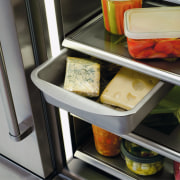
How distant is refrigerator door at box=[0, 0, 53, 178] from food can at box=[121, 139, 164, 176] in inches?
10.9

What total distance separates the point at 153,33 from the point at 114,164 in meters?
0.56

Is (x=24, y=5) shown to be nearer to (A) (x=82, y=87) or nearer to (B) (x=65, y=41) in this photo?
(B) (x=65, y=41)

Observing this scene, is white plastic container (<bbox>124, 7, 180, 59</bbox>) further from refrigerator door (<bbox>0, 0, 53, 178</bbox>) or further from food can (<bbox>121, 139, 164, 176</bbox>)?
food can (<bbox>121, 139, 164, 176</bbox>)

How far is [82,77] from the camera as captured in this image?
3.28ft

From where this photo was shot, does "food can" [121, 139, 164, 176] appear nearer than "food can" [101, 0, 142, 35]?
No

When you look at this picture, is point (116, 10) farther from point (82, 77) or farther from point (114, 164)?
point (114, 164)

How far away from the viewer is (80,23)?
1078 millimetres

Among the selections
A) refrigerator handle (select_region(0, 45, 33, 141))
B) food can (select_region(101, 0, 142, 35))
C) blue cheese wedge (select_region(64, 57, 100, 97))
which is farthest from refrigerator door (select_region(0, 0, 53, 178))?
food can (select_region(101, 0, 142, 35))

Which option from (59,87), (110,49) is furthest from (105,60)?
(59,87)

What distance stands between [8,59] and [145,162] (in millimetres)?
537

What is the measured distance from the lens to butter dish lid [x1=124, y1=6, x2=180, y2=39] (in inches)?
34.4

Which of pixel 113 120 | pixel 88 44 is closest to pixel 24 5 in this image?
pixel 88 44

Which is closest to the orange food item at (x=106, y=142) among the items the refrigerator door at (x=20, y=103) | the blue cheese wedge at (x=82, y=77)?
the refrigerator door at (x=20, y=103)

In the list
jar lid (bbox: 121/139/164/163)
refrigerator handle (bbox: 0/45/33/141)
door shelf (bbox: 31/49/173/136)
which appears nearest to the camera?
door shelf (bbox: 31/49/173/136)
